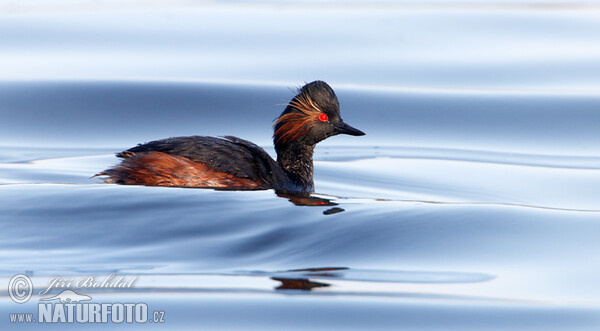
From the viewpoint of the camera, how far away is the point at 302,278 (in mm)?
5246

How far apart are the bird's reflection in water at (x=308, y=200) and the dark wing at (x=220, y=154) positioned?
23cm

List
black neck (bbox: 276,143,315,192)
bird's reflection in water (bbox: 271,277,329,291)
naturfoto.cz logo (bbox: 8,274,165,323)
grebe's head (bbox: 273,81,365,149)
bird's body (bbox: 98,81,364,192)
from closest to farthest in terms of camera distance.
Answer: naturfoto.cz logo (bbox: 8,274,165,323) < bird's reflection in water (bbox: 271,277,329,291) < bird's body (bbox: 98,81,364,192) < grebe's head (bbox: 273,81,365,149) < black neck (bbox: 276,143,315,192)

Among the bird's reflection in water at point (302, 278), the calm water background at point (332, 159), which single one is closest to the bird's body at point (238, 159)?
the calm water background at point (332, 159)

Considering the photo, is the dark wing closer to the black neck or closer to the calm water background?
the calm water background

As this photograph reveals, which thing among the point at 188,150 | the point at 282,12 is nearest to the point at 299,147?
the point at 188,150

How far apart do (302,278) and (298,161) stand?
322 cm

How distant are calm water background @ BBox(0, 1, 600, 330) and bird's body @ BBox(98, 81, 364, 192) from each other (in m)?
0.29

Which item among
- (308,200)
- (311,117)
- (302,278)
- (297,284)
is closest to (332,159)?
(311,117)

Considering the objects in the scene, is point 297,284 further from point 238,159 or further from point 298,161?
point 298,161

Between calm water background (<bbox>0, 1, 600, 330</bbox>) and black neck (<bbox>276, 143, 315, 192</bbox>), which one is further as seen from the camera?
black neck (<bbox>276, 143, 315, 192</bbox>)

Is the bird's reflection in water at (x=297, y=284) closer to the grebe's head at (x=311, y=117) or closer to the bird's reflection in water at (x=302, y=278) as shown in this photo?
the bird's reflection in water at (x=302, y=278)

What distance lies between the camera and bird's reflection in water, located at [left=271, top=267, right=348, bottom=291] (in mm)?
5105

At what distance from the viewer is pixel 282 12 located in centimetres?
→ 1675

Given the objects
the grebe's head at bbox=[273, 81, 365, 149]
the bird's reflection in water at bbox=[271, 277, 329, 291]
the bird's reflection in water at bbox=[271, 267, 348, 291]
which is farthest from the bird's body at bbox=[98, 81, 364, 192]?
the bird's reflection in water at bbox=[271, 277, 329, 291]
